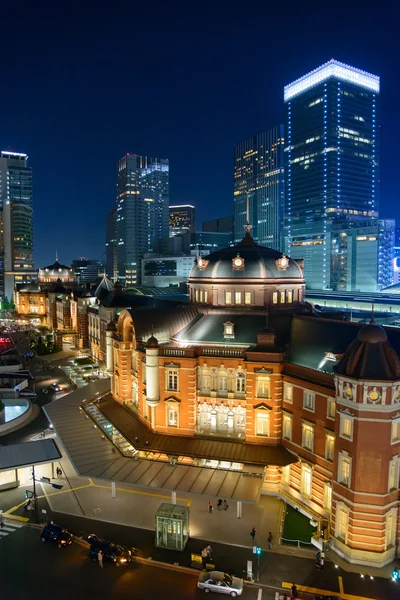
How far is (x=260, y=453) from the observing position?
41.6 m

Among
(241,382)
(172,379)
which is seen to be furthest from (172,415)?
(241,382)

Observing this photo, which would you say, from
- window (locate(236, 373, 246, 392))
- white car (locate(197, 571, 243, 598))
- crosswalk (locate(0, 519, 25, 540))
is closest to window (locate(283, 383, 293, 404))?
window (locate(236, 373, 246, 392))

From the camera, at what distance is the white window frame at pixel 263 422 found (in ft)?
141

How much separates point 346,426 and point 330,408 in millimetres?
3959

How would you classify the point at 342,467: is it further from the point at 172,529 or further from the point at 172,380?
the point at 172,380

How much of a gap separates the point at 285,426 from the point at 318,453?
468 cm

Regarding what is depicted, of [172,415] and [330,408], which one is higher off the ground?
[330,408]

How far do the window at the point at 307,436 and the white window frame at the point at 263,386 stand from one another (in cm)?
453

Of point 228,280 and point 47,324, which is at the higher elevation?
point 228,280

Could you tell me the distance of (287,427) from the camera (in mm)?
42469

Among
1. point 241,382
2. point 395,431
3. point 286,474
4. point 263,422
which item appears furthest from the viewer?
point 241,382

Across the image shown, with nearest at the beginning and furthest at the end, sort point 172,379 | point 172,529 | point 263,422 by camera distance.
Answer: point 172,529
point 263,422
point 172,379

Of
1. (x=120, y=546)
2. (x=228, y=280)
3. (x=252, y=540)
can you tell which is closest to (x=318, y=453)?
(x=252, y=540)

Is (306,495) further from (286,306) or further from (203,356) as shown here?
(286,306)
